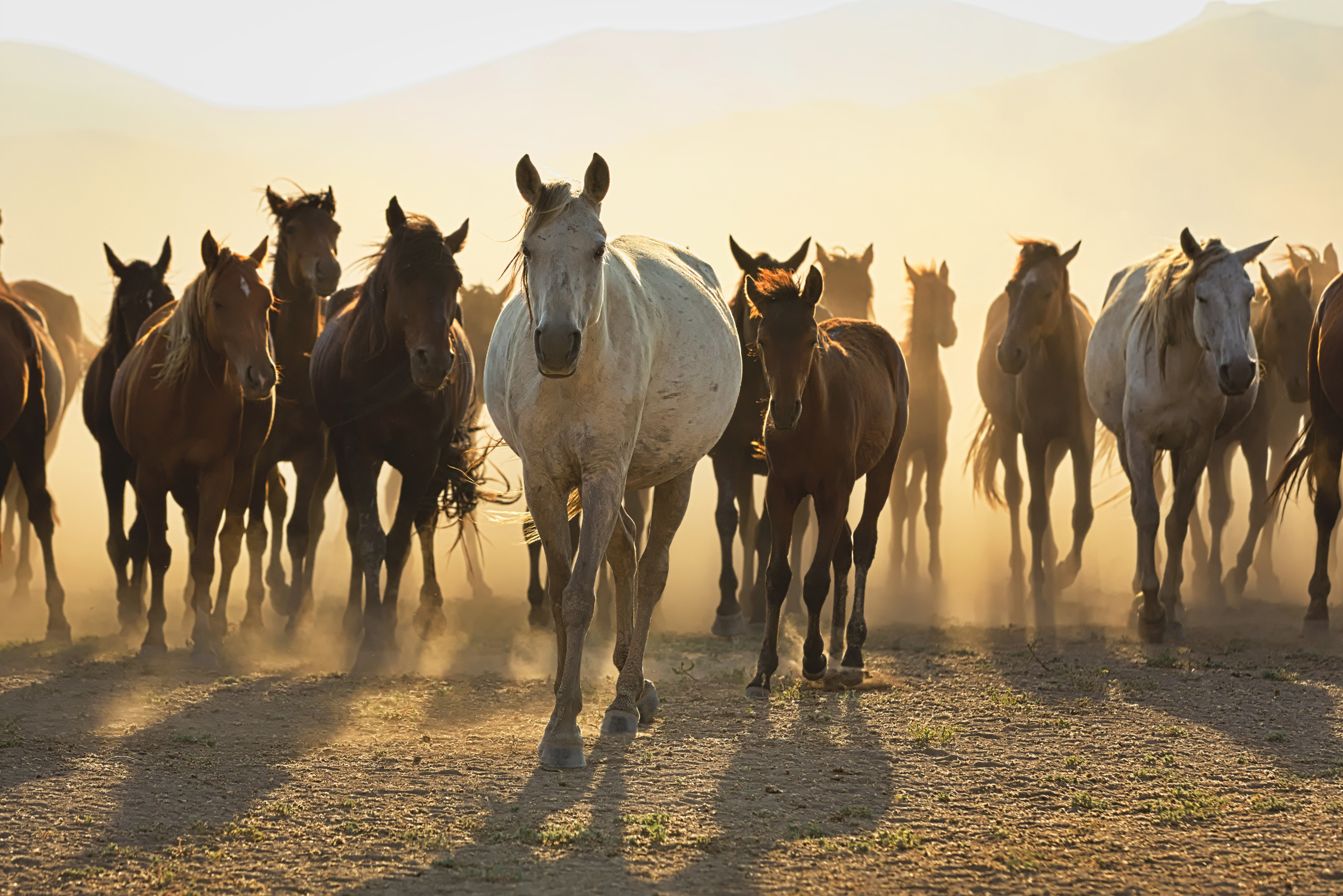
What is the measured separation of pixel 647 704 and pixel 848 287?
703 cm

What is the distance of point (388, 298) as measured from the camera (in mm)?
7914

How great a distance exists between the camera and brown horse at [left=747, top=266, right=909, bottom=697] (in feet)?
21.1

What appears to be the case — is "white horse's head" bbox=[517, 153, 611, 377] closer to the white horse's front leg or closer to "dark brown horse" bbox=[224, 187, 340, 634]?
the white horse's front leg

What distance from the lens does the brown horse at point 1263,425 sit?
1102 centimetres

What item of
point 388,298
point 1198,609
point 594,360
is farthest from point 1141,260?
point 594,360

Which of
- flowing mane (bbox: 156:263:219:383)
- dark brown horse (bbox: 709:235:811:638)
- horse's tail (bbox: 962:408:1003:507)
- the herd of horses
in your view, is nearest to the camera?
the herd of horses

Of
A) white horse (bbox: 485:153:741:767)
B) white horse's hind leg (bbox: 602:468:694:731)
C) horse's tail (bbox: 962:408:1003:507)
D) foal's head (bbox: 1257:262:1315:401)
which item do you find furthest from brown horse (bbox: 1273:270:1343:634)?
white horse's hind leg (bbox: 602:468:694:731)

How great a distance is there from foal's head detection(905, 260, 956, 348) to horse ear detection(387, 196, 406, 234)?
6231 mm

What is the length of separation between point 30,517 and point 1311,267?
13.1m

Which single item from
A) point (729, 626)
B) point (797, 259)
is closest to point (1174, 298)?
point (797, 259)

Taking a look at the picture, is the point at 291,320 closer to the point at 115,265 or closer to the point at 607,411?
the point at 115,265

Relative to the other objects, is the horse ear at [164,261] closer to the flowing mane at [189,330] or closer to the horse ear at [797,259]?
the flowing mane at [189,330]

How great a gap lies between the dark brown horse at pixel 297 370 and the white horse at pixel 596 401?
340 centimetres

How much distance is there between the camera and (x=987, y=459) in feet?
42.4
